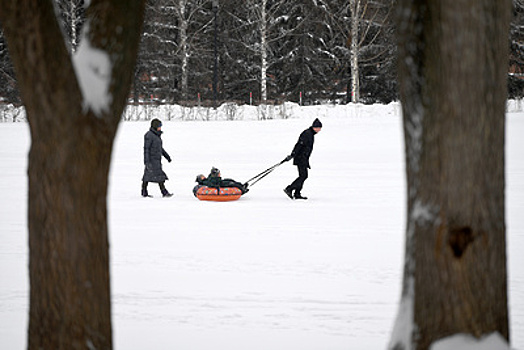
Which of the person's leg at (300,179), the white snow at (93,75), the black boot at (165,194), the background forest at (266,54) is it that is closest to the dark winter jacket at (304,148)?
the person's leg at (300,179)

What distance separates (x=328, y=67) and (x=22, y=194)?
2747 centimetres

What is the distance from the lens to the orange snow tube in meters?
12.3

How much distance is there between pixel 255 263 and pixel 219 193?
4.76 m

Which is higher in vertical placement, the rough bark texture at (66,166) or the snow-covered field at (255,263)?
the rough bark texture at (66,166)

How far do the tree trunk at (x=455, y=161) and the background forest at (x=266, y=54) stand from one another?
30.0 metres

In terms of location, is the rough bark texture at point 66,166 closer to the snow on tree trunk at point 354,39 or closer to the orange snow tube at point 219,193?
the orange snow tube at point 219,193

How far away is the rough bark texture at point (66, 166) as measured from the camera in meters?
3.44

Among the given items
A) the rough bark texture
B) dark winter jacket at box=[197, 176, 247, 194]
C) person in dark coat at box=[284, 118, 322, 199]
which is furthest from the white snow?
person in dark coat at box=[284, 118, 322, 199]

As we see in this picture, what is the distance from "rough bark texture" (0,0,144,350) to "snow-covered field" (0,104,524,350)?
1.63m

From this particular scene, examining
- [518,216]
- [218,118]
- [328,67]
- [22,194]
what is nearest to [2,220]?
[22,194]

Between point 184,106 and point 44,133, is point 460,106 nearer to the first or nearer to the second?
point 44,133

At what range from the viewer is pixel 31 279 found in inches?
147

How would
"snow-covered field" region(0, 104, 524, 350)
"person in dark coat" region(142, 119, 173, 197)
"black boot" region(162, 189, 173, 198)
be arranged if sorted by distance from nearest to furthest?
"snow-covered field" region(0, 104, 524, 350) < "person in dark coat" region(142, 119, 173, 197) < "black boot" region(162, 189, 173, 198)

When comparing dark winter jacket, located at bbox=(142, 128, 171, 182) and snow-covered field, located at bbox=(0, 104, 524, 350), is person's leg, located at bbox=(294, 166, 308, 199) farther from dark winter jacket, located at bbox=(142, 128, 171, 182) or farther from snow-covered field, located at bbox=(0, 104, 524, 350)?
dark winter jacket, located at bbox=(142, 128, 171, 182)
